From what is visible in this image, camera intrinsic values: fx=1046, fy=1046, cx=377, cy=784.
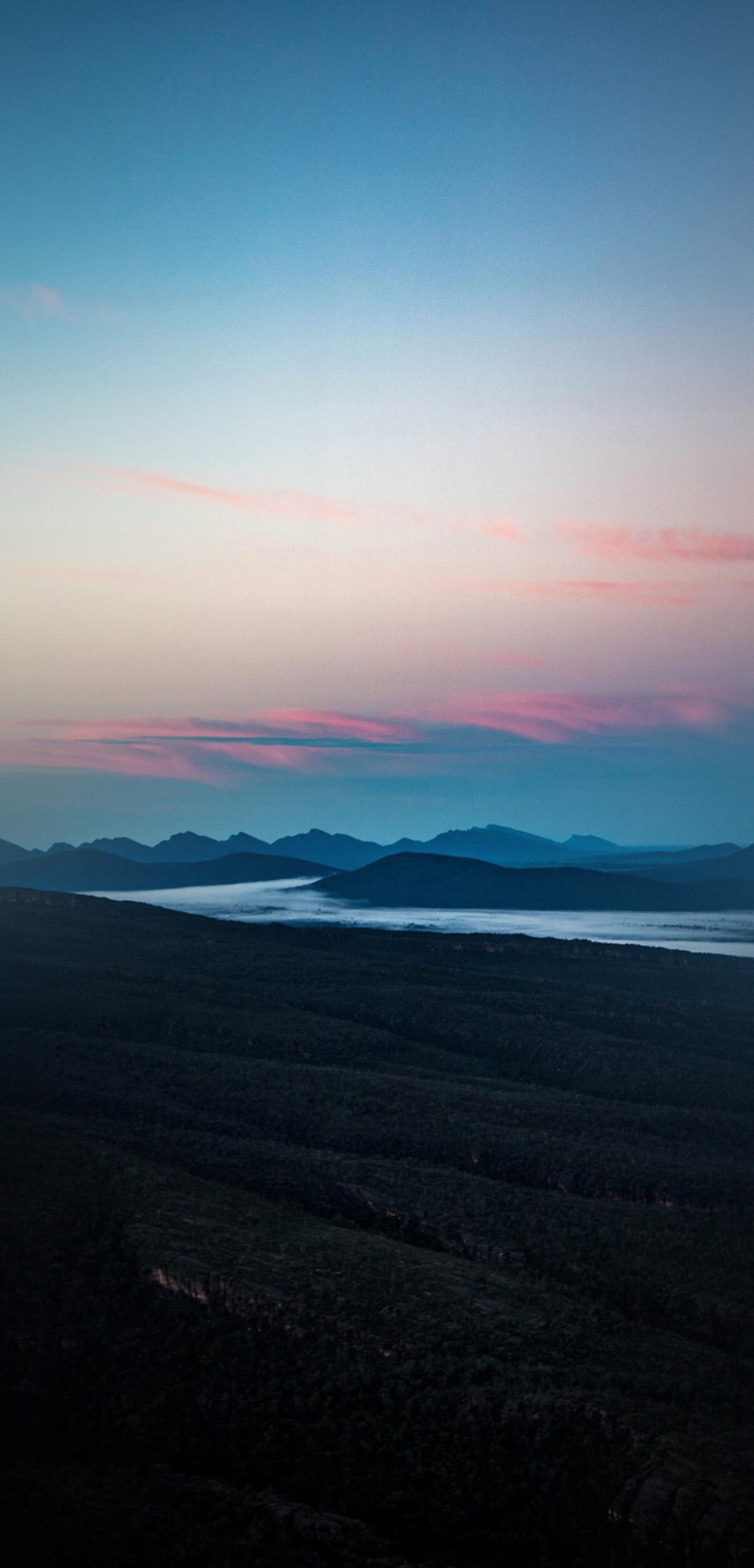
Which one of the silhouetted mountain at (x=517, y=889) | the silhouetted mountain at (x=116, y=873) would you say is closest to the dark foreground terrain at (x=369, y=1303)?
the silhouetted mountain at (x=517, y=889)

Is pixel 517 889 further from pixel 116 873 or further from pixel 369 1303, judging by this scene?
pixel 369 1303

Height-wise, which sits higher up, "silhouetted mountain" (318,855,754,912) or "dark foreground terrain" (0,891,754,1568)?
"silhouetted mountain" (318,855,754,912)

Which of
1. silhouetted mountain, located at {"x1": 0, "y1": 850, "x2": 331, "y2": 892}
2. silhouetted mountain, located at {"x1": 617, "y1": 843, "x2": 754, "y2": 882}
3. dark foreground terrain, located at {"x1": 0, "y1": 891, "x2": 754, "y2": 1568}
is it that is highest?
silhouetted mountain, located at {"x1": 617, "y1": 843, "x2": 754, "y2": 882}

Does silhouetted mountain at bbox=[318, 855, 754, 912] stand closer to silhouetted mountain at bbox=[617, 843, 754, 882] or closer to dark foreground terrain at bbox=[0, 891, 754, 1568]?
silhouetted mountain at bbox=[617, 843, 754, 882]

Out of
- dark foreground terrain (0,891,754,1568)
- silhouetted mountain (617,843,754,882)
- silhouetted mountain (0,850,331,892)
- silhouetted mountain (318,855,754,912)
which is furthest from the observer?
silhouetted mountain (617,843,754,882)

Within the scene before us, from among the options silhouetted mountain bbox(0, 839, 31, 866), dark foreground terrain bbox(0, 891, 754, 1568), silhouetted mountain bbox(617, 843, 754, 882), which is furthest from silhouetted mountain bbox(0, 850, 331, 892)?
dark foreground terrain bbox(0, 891, 754, 1568)

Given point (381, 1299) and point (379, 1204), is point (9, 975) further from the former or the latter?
point (381, 1299)

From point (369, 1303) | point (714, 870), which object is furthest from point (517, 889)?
point (369, 1303)
